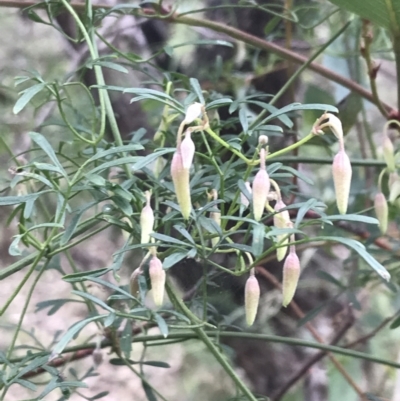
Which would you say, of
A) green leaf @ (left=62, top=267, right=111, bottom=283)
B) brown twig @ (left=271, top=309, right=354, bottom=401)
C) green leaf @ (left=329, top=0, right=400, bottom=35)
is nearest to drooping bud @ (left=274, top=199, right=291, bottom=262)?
green leaf @ (left=62, top=267, right=111, bottom=283)

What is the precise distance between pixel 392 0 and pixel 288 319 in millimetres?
702

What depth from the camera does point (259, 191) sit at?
271mm

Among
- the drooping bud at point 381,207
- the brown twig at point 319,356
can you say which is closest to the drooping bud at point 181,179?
the drooping bud at point 381,207

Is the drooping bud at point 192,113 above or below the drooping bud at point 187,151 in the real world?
above

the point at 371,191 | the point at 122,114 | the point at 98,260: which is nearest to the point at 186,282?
the point at 371,191

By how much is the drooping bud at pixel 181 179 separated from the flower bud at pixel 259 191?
0.13ft

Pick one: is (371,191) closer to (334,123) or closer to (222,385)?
(334,123)

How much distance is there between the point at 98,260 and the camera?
117cm

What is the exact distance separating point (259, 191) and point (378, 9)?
0.26m

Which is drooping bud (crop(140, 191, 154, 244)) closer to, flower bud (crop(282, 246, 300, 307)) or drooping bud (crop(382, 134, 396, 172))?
flower bud (crop(282, 246, 300, 307))

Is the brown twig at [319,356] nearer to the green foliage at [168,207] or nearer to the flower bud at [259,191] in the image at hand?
the green foliage at [168,207]

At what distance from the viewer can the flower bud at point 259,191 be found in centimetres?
27

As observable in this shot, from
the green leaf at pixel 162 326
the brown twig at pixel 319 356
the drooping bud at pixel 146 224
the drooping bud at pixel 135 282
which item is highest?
the drooping bud at pixel 146 224

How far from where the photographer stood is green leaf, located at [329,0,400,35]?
42 centimetres
